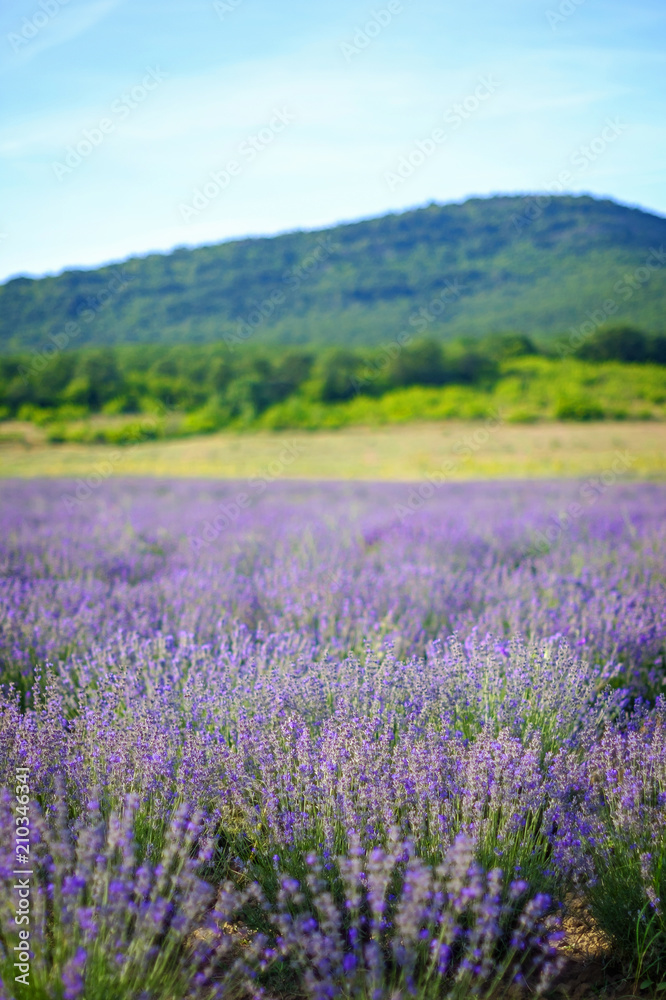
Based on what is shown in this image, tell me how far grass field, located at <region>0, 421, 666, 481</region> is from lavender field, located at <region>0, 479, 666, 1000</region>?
10.8 m

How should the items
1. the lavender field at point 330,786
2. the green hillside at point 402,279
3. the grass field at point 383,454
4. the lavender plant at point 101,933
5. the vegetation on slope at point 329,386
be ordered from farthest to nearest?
the green hillside at point 402,279, the vegetation on slope at point 329,386, the grass field at point 383,454, the lavender field at point 330,786, the lavender plant at point 101,933

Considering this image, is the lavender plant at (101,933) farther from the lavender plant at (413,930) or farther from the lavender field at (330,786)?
the lavender plant at (413,930)

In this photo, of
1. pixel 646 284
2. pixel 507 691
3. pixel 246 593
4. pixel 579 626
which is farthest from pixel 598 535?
pixel 646 284

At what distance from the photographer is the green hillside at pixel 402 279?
145 ft

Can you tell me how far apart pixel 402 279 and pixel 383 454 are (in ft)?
151

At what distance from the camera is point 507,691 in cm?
220

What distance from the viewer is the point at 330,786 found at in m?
1.70

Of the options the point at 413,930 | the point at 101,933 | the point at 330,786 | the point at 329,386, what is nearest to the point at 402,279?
the point at 329,386

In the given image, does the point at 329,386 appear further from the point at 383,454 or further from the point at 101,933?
the point at 101,933

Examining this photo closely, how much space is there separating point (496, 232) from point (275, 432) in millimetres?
47918

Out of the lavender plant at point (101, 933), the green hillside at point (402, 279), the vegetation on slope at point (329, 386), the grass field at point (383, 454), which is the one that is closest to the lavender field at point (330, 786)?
the lavender plant at point (101, 933)

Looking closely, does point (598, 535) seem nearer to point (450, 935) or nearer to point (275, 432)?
point (450, 935)

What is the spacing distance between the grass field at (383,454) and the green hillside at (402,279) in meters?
16.7

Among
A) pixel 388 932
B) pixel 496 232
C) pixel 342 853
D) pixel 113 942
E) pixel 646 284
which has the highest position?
pixel 496 232
